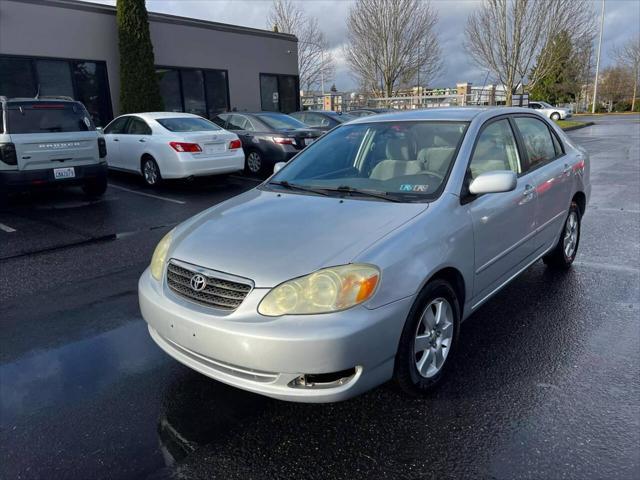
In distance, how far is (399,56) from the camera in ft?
94.2

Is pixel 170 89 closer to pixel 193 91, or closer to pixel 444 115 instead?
pixel 193 91

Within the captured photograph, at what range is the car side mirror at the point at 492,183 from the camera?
124 inches

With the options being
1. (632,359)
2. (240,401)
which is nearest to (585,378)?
(632,359)

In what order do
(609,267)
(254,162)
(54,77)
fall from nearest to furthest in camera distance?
1. (609,267)
2. (254,162)
3. (54,77)

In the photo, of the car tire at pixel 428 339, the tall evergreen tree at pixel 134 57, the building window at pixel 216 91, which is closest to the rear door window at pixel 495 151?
the car tire at pixel 428 339

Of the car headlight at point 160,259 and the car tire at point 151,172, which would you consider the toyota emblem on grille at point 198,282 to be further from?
the car tire at point 151,172

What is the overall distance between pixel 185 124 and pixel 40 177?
310 centimetres

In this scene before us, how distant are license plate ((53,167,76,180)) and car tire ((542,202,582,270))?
7017 millimetres

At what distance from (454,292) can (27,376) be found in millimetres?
2779

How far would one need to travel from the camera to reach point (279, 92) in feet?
70.6

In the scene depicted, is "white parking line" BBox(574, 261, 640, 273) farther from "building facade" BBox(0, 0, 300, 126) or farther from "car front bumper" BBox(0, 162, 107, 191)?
"building facade" BBox(0, 0, 300, 126)

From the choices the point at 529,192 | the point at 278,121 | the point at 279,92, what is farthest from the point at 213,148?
the point at 279,92

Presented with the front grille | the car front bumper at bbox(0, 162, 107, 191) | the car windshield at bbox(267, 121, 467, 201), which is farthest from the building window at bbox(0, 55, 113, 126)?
the front grille

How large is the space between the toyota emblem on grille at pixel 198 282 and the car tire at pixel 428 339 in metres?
1.08
